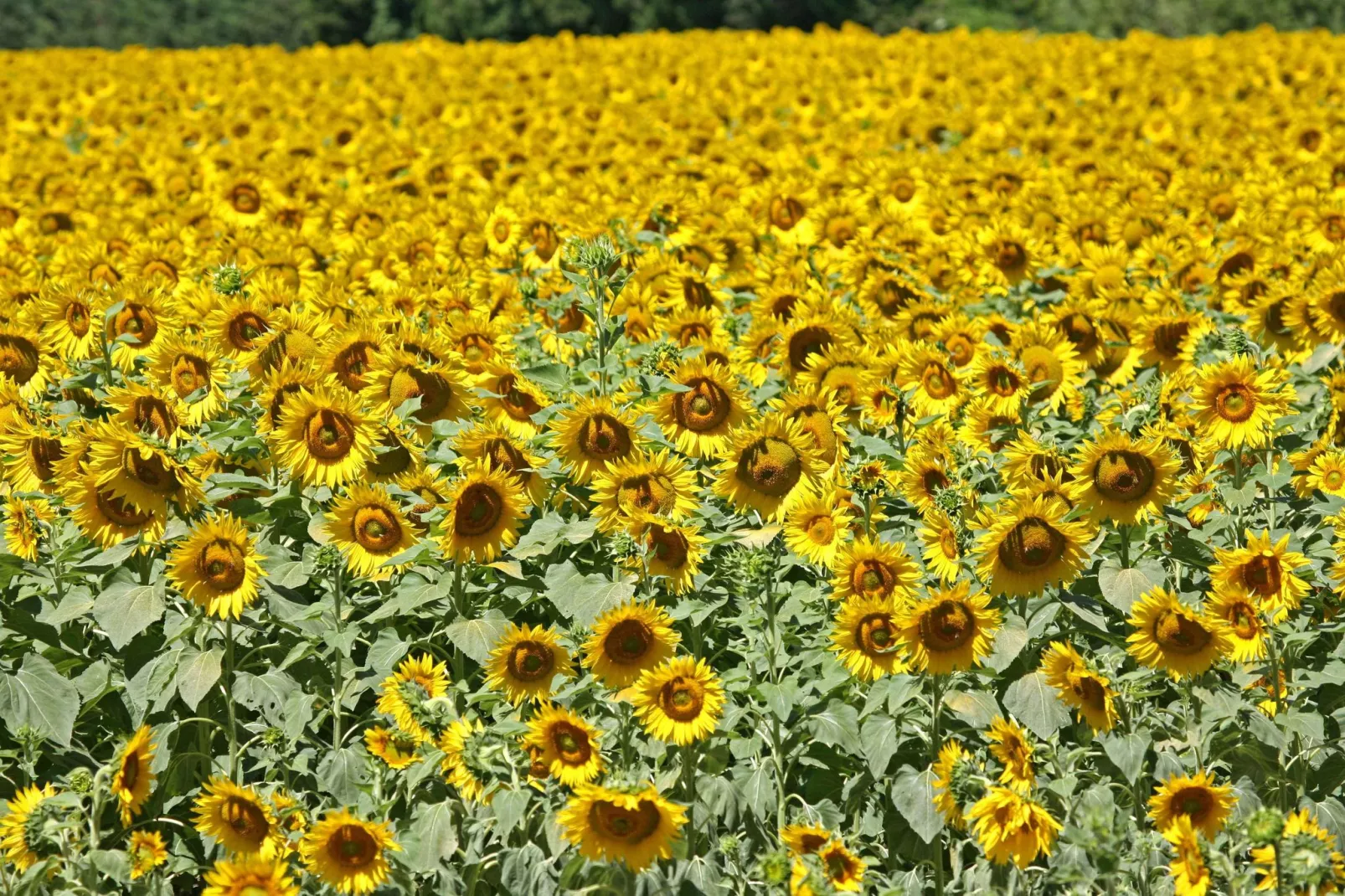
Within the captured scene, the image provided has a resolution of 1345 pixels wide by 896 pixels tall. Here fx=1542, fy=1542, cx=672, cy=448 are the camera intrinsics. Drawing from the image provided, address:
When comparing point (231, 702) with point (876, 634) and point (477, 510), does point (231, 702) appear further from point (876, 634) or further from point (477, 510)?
point (876, 634)

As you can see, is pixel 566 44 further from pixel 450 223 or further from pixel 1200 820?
pixel 1200 820

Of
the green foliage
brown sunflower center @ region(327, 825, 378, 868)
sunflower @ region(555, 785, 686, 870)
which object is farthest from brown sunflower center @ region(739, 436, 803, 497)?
the green foliage

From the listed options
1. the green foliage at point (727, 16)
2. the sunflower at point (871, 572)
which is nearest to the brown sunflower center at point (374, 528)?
the sunflower at point (871, 572)

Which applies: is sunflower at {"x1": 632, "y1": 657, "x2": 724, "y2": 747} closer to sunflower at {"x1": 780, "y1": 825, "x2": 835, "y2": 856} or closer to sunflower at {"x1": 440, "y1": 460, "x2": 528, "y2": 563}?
sunflower at {"x1": 780, "y1": 825, "x2": 835, "y2": 856}

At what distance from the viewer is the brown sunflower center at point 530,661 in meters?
4.32

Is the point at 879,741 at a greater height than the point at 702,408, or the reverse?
the point at 702,408

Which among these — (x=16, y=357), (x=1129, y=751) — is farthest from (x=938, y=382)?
(x=16, y=357)

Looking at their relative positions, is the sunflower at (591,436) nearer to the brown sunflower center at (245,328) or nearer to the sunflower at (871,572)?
the sunflower at (871,572)

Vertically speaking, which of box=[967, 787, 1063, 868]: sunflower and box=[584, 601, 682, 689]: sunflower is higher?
box=[584, 601, 682, 689]: sunflower

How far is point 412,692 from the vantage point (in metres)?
4.00

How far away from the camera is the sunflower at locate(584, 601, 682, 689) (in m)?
4.14

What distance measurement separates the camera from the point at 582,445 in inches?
187

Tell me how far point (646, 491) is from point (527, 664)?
2.04 feet

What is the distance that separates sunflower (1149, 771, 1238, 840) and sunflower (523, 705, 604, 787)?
4.75ft
